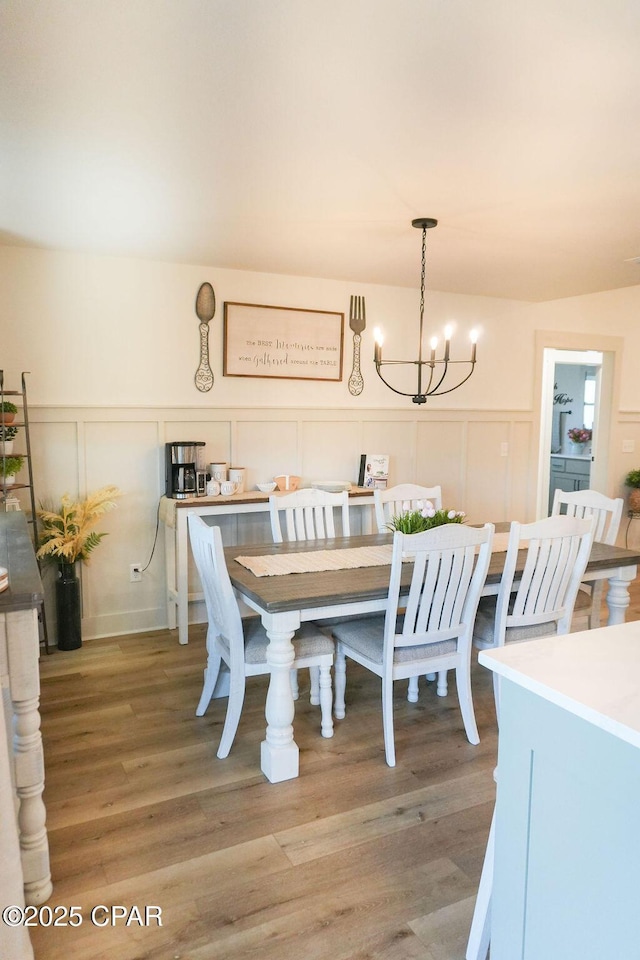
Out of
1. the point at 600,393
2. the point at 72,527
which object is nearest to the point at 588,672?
the point at 72,527

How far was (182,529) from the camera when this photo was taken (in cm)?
388

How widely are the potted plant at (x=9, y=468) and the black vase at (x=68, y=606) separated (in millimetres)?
584

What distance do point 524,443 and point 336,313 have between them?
82.0 inches

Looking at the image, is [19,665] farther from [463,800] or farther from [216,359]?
[216,359]

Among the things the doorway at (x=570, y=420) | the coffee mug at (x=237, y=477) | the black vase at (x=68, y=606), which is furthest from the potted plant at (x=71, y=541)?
the doorway at (x=570, y=420)

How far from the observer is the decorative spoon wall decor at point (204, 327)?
13.7 feet

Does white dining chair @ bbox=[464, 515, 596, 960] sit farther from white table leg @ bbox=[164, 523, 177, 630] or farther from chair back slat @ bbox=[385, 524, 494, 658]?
white table leg @ bbox=[164, 523, 177, 630]

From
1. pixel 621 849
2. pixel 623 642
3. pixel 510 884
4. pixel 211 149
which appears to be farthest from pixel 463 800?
pixel 211 149

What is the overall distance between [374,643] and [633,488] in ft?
14.5

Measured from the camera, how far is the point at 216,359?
430 centimetres

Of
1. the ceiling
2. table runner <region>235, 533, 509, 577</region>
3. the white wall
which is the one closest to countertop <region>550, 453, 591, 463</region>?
the white wall

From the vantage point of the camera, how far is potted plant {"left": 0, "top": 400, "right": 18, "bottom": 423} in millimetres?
3443

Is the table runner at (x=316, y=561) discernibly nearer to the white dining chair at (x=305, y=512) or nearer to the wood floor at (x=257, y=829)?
the white dining chair at (x=305, y=512)

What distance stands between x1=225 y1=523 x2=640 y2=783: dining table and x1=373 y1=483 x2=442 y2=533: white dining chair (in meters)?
0.38
